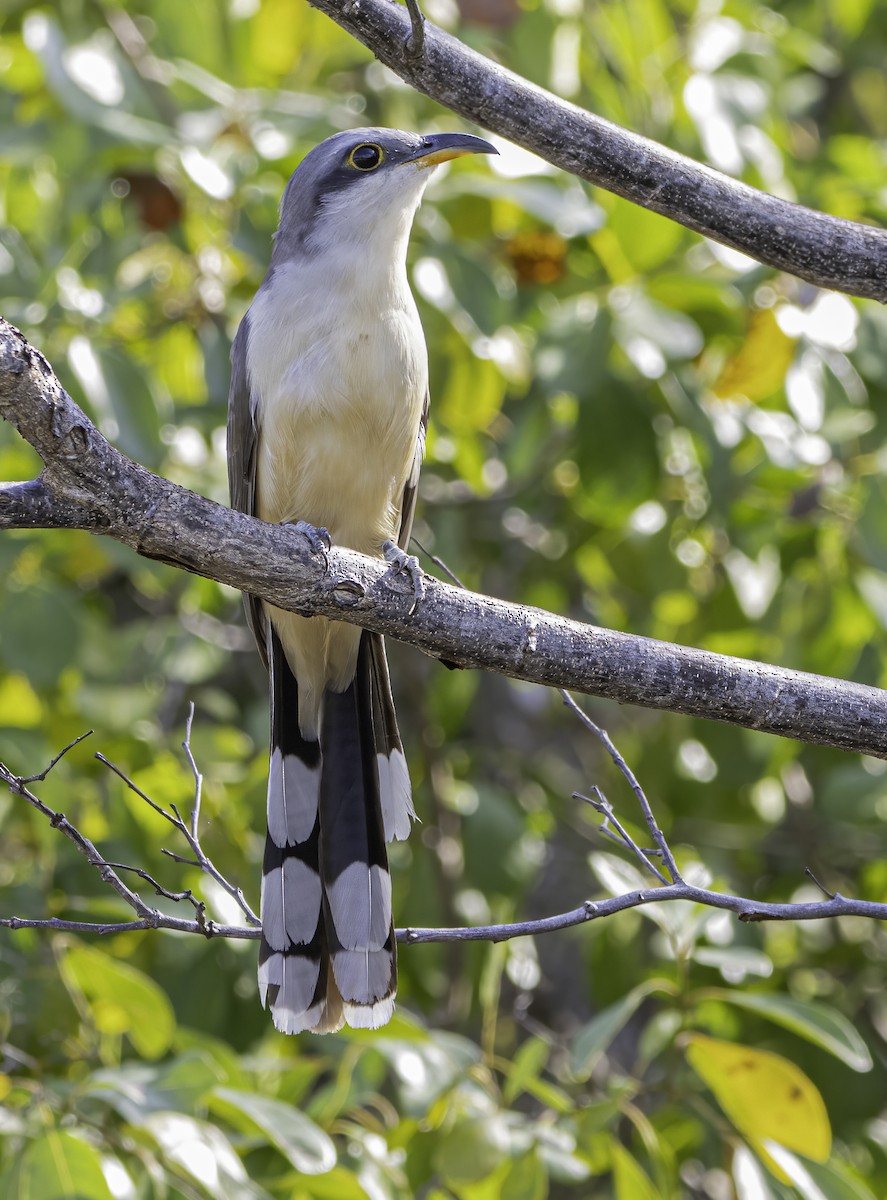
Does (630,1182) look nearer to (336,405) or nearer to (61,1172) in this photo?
(61,1172)

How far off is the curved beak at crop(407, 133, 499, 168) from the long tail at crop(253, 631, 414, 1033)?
1458 millimetres

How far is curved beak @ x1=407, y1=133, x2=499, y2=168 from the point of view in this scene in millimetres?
3783

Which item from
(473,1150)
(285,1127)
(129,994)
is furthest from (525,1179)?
(129,994)

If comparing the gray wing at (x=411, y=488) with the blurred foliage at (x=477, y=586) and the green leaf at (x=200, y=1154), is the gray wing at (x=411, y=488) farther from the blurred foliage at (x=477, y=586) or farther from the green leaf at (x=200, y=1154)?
the green leaf at (x=200, y=1154)

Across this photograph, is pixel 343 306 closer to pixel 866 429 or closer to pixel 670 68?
pixel 670 68

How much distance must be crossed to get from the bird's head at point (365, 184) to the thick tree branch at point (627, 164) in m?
1.14

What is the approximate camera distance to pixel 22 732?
377cm

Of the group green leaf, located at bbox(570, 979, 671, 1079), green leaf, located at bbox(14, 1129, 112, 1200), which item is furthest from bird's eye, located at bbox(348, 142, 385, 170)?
green leaf, located at bbox(14, 1129, 112, 1200)

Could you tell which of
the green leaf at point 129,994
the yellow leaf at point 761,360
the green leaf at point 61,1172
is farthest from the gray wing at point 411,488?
the green leaf at point 61,1172

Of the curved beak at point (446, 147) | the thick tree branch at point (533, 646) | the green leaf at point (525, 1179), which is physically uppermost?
the curved beak at point (446, 147)

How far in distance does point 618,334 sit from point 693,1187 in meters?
3.19

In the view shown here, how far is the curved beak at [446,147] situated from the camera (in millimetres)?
3783

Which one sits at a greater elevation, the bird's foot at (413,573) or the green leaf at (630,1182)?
the bird's foot at (413,573)

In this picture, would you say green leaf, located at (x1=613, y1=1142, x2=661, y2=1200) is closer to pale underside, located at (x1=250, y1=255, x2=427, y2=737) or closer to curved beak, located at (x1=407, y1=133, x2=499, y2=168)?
pale underside, located at (x1=250, y1=255, x2=427, y2=737)
